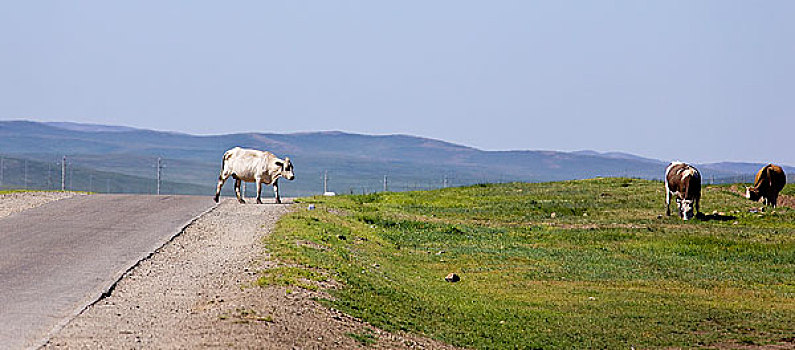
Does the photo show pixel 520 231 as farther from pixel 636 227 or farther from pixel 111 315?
pixel 111 315

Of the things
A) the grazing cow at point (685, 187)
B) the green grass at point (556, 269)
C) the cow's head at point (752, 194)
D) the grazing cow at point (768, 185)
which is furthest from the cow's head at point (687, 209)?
the cow's head at point (752, 194)

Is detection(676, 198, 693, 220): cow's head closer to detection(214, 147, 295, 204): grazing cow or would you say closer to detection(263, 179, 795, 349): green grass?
detection(263, 179, 795, 349): green grass

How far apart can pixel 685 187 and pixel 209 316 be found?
33.6 metres

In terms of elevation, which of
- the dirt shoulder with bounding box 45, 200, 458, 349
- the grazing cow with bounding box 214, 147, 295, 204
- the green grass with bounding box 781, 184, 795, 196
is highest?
the grazing cow with bounding box 214, 147, 295, 204

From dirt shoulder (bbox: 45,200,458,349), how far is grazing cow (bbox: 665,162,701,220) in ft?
88.1

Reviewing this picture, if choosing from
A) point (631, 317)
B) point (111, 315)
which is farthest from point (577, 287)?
point (111, 315)

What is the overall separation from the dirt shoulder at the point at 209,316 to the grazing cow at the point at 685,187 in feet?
88.1

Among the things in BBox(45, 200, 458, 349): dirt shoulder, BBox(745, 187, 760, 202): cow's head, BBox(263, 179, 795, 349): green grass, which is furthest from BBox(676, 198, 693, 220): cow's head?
BBox(45, 200, 458, 349): dirt shoulder

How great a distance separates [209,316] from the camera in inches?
648

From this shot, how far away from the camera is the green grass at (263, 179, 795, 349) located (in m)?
19.8

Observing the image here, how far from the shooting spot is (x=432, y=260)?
Answer: 103ft

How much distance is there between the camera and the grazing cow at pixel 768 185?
5244 cm

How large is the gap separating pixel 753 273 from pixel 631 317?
9687 mm

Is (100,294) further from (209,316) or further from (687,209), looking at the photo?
(687,209)
